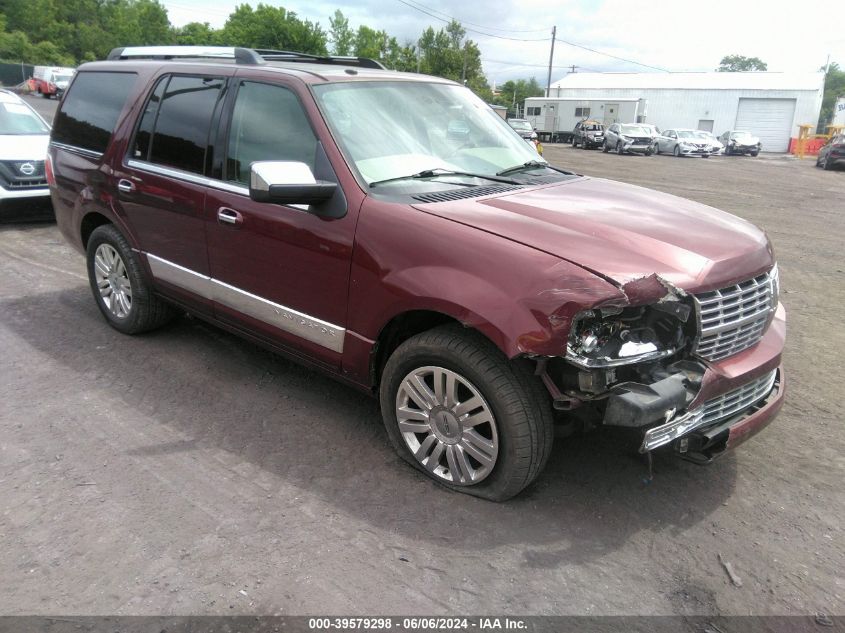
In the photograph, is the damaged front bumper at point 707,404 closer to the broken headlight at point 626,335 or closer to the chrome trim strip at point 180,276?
A: the broken headlight at point 626,335

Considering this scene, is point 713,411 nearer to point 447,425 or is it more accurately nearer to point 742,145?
point 447,425

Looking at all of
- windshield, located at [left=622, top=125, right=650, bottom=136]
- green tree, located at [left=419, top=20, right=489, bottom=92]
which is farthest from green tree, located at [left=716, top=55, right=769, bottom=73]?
windshield, located at [left=622, top=125, right=650, bottom=136]

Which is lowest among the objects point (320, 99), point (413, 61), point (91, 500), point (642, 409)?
point (91, 500)

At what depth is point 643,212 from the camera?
3475mm

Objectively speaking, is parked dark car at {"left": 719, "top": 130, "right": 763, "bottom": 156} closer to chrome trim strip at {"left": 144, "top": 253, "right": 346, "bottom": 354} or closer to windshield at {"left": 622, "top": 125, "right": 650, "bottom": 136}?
windshield at {"left": 622, "top": 125, "right": 650, "bottom": 136}

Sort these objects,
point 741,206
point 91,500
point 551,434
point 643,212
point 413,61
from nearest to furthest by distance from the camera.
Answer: point 551,434 < point 91,500 < point 643,212 < point 741,206 < point 413,61

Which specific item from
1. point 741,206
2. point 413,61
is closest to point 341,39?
point 413,61

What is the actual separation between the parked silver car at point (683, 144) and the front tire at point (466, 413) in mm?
34541

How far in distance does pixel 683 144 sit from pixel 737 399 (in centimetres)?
3427

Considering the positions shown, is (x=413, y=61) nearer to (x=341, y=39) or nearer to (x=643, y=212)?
(x=341, y=39)

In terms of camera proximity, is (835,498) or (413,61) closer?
(835,498)

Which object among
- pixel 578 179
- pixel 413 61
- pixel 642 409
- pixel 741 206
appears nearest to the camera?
pixel 642 409

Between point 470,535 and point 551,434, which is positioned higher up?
point 551,434

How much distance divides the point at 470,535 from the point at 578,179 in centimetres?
241
